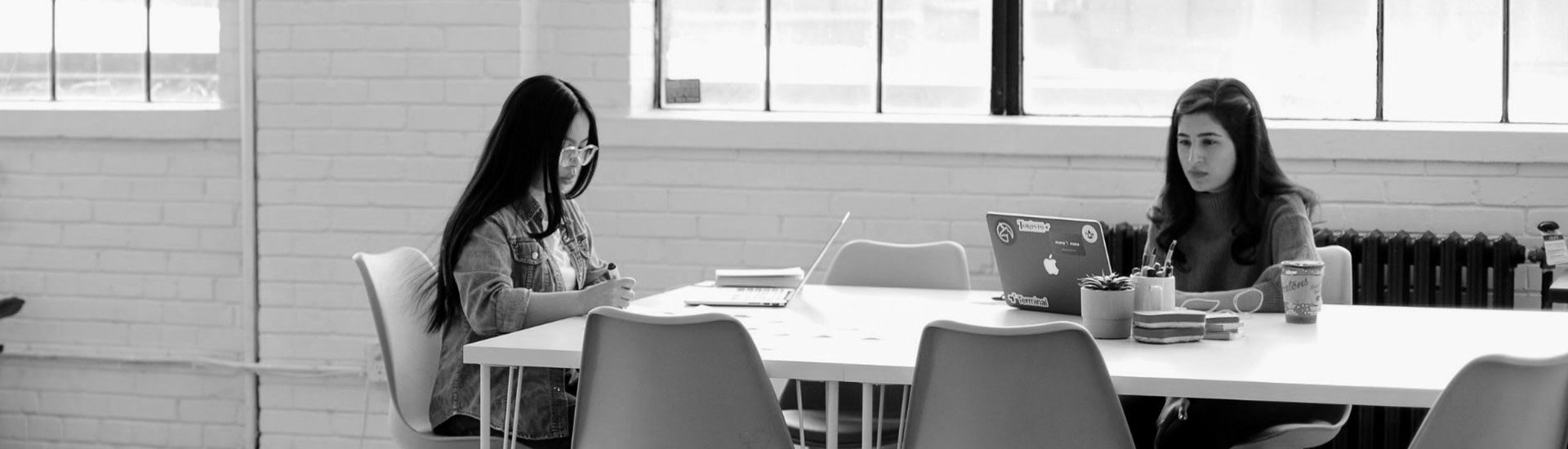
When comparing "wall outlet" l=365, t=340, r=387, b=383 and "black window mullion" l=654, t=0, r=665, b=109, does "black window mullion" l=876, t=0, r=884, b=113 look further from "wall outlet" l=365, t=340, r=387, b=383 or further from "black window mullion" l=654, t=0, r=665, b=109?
"wall outlet" l=365, t=340, r=387, b=383

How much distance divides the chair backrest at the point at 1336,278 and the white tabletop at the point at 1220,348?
0.77 ft

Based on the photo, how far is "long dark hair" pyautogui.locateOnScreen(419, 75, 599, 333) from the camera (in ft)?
9.34

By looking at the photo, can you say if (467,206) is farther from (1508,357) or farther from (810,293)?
(1508,357)

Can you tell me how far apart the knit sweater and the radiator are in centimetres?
87

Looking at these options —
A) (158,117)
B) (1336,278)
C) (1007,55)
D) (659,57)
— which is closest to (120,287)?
(158,117)

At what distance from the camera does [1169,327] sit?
2.49 meters

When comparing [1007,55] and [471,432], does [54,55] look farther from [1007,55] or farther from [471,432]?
[1007,55]

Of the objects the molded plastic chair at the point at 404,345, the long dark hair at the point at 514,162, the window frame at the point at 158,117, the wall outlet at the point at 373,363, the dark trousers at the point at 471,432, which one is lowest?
the wall outlet at the point at 373,363

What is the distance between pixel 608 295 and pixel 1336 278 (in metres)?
1.61

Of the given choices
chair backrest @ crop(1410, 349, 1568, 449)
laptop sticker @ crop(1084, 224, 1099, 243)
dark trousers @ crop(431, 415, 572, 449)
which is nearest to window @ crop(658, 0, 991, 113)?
laptop sticker @ crop(1084, 224, 1099, 243)

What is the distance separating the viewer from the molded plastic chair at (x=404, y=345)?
2.86 metres

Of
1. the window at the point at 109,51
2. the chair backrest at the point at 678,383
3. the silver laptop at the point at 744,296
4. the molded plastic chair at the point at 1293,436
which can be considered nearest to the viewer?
the chair backrest at the point at 678,383

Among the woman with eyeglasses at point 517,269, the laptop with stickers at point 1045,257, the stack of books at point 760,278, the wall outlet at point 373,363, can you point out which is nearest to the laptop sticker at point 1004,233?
the laptop with stickers at point 1045,257

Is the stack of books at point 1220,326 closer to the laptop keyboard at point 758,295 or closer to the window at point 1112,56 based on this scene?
the laptop keyboard at point 758,295
